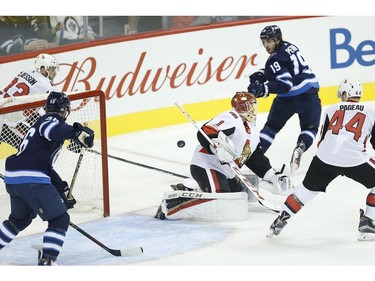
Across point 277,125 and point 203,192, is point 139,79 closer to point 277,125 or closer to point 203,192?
point 277,125

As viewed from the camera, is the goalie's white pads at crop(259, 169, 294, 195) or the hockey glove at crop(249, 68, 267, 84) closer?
the goalie's white pads at crop(259, 169, 294, 195)

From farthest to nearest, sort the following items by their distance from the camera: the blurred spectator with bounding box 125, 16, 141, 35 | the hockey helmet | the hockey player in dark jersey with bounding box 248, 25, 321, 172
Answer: the blurred spectator with bounding box 125, 16, 141, 35
the hockey player in dark jersey with bounding box 248, 25, 321, 172
the hockey helmet

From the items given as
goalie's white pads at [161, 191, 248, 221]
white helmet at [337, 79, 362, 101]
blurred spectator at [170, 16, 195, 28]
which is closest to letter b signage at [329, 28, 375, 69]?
blurred spectator at [170, 16, 195, 28]

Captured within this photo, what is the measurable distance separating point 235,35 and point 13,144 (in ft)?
10.5

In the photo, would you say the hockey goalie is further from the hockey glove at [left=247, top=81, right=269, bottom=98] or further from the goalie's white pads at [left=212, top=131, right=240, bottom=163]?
the hockey glove at [left=247, top=81, right=269, bottom=98]

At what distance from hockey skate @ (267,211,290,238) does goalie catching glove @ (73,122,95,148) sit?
1.14m

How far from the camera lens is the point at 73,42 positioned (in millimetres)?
8789

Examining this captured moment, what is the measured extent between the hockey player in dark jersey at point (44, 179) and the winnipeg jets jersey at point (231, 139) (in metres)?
1.19

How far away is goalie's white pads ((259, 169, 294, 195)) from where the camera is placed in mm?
6613

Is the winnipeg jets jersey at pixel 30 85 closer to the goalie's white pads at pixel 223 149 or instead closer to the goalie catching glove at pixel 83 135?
the goalie's white pads at pixel 223 149

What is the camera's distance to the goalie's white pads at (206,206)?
623 cm

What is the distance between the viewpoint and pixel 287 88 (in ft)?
24.5

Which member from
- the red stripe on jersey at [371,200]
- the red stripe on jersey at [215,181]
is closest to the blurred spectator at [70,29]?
the red stripe on jersey at [215,181]

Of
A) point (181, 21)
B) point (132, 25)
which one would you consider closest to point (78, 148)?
point (132, 25)
